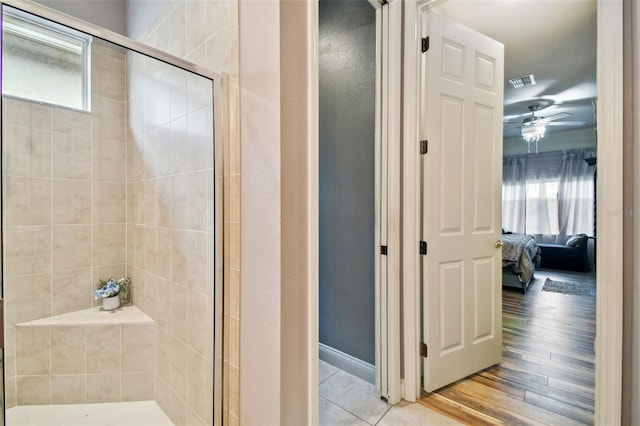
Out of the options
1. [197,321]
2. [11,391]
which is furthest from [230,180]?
[11,391]

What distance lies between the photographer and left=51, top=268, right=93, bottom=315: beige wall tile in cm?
183

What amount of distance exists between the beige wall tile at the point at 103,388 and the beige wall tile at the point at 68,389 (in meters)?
0.04

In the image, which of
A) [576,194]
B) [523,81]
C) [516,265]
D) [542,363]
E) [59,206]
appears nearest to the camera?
[59,206]

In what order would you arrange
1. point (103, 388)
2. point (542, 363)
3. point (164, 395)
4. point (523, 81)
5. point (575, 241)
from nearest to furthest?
1. point (164, 395)
2. point (103, 388)
3. point (542, 363)
4. point (523, 81)
5. point (575, 241)

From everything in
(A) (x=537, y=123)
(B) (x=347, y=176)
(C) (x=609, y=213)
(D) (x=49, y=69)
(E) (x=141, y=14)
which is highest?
(A) (x=537, y=123)

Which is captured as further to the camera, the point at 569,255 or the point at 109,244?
the point at 569,255

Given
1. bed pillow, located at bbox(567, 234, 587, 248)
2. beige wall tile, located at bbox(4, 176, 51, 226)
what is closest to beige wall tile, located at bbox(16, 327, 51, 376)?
beige wall tile, located at bbox(4, 176, 51, 226)

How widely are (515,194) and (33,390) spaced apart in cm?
833

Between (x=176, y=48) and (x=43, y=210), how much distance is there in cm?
131

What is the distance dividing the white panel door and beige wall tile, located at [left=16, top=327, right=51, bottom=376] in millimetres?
2290

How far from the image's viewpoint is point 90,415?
1.67 m

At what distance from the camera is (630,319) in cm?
116

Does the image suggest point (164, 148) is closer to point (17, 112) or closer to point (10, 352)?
point (17, 112)

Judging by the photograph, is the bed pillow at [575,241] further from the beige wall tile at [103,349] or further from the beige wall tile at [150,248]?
the beige wall tile at [103,349]
